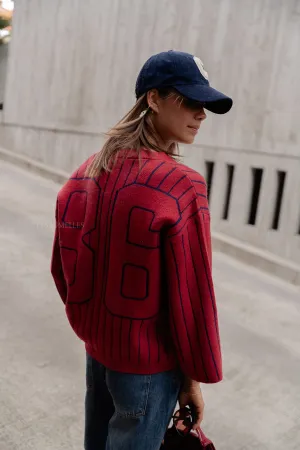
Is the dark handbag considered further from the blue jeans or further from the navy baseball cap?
the navy baseball cap

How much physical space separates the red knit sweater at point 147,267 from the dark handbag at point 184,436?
0.59ft

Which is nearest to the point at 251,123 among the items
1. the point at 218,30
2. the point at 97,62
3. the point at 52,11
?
the point at 218,30

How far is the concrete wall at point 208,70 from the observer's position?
17.9ft

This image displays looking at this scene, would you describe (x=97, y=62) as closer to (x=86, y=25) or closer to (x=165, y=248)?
(x=86, y=25)

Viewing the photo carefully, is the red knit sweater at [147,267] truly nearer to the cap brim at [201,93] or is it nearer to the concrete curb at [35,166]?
the cap brim at [201,93]

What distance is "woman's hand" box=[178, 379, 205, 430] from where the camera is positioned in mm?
1271

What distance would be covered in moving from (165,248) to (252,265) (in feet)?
15.1

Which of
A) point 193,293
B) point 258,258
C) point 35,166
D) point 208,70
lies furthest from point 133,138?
point 35,166

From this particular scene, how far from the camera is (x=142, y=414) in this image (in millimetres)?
1214

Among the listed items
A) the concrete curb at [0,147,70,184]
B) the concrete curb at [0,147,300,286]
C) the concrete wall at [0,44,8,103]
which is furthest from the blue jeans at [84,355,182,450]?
the concrete wall at [0,44,8,103]

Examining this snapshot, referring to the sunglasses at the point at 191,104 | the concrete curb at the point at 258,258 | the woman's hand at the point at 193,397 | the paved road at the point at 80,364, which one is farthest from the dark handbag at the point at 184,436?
the concrete curb at the point at 258,258

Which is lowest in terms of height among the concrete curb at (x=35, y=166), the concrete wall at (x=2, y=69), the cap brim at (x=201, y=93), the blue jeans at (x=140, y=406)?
the concrete curb at (x=35, y=166)

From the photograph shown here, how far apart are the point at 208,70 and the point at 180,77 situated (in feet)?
17.5

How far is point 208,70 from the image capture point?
6203mm
